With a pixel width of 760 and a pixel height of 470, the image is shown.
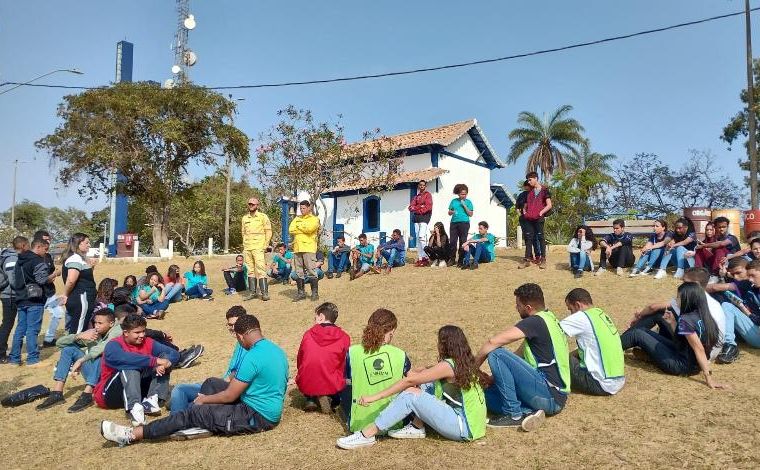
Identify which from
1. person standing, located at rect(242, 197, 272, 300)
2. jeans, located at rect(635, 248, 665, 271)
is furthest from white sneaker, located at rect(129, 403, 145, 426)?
jeans, located at rect(635, 248, 665, 271)

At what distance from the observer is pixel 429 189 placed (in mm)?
22766

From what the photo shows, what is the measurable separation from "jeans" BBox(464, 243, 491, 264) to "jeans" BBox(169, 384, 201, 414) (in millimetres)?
8187

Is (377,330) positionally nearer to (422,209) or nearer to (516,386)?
(516,386)

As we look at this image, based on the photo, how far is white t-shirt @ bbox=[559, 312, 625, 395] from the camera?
17.3 feet

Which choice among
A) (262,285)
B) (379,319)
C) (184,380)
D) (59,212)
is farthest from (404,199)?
(59,212)

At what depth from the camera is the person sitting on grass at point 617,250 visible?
11344 mm

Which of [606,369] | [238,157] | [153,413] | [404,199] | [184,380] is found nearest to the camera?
[606,369]

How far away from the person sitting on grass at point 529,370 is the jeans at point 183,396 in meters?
2.89

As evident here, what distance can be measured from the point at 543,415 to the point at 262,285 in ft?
26.8

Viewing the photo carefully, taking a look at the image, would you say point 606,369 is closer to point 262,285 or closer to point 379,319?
point 379,319

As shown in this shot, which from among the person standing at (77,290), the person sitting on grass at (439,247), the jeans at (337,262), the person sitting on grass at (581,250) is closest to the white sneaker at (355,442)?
the person standing at (77,290)

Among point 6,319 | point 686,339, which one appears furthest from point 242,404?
point 6,319

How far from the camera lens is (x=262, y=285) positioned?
11844 mm

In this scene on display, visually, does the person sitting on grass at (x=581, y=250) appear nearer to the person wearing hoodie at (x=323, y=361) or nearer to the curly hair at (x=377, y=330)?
the person wearing hoodie at (x=323, y=361)
